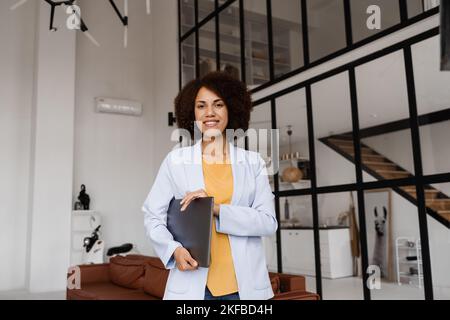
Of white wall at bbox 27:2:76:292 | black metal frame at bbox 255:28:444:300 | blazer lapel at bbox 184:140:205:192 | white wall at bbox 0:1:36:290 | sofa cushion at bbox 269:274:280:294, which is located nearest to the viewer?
blazer lapel at bbox 184:140:205:192

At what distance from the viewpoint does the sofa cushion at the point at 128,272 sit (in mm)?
3320

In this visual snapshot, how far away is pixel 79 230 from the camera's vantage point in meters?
5.09

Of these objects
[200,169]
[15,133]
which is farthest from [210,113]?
[15,133]

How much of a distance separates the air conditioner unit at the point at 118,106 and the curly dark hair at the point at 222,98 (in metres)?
4.82

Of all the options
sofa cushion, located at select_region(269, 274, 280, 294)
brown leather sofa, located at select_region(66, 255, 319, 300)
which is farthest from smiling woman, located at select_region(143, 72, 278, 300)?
brown leather sofa, located at select_region(66, 255, 319, 300)

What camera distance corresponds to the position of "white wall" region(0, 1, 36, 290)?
4.93 metres

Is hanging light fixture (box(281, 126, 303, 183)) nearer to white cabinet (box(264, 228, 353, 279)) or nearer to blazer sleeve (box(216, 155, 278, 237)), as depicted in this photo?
white cabinet (box(264, 228, 353, 279))

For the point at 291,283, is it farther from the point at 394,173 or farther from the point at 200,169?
the point at 200,169

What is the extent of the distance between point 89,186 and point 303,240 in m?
3.34

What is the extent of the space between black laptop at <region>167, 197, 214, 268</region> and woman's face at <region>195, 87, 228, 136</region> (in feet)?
0.69

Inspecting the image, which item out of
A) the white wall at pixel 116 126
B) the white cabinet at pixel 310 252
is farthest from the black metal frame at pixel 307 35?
the white wall at pixel 116 126

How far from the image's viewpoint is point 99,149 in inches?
221

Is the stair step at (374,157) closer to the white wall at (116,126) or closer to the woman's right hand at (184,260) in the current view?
the woman's right hand at (184,260)
